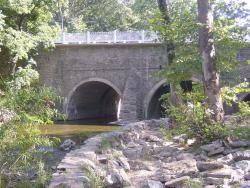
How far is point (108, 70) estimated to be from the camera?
22062 millimetres

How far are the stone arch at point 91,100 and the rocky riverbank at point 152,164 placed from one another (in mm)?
14053

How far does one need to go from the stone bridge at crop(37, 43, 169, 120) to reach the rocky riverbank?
462 inches

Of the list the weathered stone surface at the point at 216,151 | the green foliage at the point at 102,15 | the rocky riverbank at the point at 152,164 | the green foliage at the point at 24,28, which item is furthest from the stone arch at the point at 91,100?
the weathered stone surface at the point at 216,151

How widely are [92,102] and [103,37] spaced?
5307 millimetres

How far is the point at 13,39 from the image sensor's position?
1812 cm

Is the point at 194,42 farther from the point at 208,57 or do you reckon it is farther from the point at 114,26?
the point at 114,26

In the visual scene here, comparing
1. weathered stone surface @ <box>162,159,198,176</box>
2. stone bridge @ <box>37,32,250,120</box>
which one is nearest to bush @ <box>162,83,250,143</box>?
weathered stone surface @ <box>162,159,198,176</box>

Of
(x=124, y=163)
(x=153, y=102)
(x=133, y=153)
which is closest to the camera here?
(x=124, y=163)

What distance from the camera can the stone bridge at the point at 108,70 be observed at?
813 inches

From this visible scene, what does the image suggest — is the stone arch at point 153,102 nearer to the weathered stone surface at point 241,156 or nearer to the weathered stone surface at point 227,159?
the weathered stone surface at point 227,159

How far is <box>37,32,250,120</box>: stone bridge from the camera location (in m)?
20.7

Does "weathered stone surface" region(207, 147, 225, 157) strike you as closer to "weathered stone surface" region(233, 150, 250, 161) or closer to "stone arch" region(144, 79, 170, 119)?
"weathered stone surface" region(233, 150, 250, 161)

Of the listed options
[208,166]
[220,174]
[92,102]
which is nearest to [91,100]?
[92,102]

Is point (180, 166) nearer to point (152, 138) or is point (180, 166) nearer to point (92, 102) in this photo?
point (152, 138)
